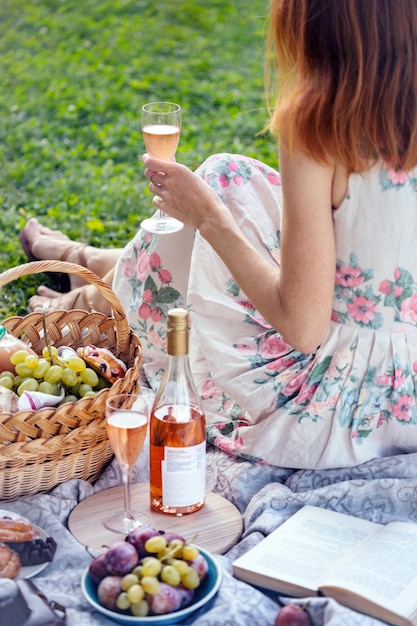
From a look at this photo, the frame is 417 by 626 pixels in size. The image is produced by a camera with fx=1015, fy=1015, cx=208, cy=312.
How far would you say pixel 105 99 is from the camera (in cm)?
559

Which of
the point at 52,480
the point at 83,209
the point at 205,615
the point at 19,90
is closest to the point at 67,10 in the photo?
the point at 19,90

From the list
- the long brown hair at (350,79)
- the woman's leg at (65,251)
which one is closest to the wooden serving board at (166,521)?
the long brown hair at (350,79)

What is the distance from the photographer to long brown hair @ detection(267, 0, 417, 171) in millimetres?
1956

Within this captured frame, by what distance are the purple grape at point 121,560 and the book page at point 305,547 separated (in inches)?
10.0

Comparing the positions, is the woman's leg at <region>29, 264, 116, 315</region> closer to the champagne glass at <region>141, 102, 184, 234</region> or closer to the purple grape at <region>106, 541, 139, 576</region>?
the champagne glass at <region>141, 102, 184, 234</region>

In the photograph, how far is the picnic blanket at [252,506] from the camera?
74.3 inches

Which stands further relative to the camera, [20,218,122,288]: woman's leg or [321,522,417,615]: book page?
[20,218,122,288]: woman's leg

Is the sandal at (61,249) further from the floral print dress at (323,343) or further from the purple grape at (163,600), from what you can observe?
the purple grape at (163,600)

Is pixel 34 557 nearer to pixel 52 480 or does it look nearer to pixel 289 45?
pixel 52 480

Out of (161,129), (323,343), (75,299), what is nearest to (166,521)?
(323,343)

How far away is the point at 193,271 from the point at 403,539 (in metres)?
0.90

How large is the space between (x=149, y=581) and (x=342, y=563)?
0.42 m

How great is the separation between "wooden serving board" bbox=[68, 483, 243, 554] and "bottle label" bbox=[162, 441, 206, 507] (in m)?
0.04

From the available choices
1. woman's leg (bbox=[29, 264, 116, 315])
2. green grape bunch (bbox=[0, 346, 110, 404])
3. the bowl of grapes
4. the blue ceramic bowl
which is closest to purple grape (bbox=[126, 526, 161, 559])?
the bowl of grapes
